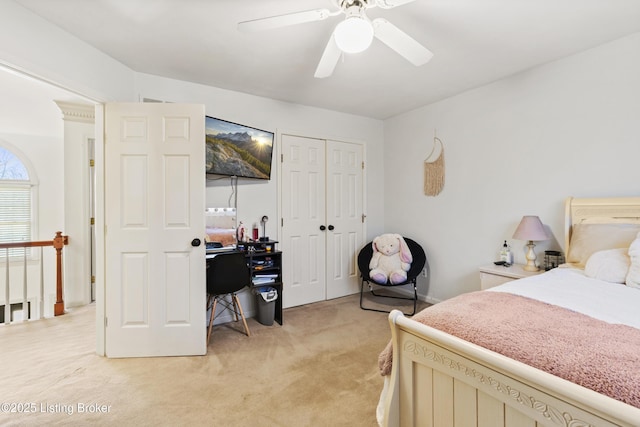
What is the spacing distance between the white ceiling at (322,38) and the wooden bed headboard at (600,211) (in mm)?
1256

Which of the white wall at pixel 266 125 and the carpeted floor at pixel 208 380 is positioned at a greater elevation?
the white wall at pixel 266 125

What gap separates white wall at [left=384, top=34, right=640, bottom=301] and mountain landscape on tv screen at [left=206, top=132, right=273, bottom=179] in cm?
194

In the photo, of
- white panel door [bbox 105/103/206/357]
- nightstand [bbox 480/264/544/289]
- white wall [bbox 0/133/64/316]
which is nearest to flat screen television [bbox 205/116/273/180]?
white panel door [bbox 105/103/206/357]

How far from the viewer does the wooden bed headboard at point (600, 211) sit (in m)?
2.10

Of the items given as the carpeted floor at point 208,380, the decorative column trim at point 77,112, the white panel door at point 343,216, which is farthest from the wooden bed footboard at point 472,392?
the decorative column trim at point 77,112

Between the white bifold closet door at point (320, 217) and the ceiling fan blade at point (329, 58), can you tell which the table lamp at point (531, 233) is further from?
the ceiling fan blade at point (329, 58)

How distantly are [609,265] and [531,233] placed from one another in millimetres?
647

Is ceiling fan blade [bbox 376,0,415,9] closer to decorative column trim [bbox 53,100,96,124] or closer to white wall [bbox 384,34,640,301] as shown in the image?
white wall [bbox 384,34,640,301]

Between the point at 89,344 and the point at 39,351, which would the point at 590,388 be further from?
the point at 39,351

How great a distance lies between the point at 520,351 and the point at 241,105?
3.20 meters

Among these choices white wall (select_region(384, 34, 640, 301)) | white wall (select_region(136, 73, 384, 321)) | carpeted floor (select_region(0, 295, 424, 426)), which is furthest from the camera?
white wall (select_region(136, 73, 384, 321))

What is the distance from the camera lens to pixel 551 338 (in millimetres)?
1051

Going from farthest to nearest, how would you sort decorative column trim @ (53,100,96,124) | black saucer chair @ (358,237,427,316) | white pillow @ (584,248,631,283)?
decorative column trim @ (53,100,96,124) → black saucer chair @ (358,237,427,316) → white pillow @ (584,248,631,283)

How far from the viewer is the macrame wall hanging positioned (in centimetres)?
351
